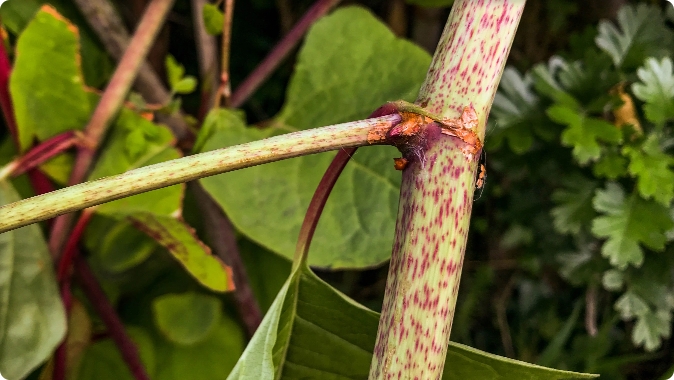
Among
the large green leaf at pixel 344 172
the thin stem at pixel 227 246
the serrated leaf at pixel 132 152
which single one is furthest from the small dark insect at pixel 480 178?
the thin stem at pixel 227 246

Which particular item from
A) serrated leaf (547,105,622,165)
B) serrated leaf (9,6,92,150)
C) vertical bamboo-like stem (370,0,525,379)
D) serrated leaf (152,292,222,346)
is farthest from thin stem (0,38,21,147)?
serrated leaf (547,105,622,165)

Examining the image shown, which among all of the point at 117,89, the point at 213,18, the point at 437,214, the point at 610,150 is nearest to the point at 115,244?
the point at 117,89

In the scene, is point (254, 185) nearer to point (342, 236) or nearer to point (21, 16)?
point (342, 236)

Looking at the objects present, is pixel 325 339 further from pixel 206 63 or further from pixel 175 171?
pixel 206 63

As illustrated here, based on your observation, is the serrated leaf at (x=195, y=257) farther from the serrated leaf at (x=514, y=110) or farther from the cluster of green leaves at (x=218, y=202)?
the serrated leaf at (x=514, y=110)

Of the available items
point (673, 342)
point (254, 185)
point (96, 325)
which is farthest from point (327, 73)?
point (673, 342)

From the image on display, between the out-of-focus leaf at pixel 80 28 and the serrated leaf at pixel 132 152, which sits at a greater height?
the out-of-focus leaf at pixel 80 28
